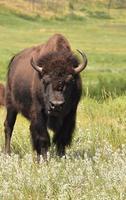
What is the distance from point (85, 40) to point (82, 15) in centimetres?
2489

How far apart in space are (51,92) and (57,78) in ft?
0.63

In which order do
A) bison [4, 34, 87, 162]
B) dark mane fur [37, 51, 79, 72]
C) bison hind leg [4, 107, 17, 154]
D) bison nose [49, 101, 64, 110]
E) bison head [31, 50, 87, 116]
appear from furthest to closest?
1. bison hind leg [4, 107, 17, 154]
2. dark mane fur [37, 51, 79, 72]
3. bison [4, 34, 87, 162]
4. bison head [31, 50, 87, 116]
5. bison nose [49, 101, 64, 110]

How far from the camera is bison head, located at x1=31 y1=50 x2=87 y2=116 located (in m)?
7.24

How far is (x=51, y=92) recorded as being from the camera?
7.29 m

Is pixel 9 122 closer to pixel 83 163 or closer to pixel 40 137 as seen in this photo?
pixel 40 137

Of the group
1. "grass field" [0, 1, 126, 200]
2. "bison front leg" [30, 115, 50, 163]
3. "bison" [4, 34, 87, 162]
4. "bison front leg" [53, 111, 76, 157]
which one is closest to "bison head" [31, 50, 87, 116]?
"bison" [4, 34, 87, 162]

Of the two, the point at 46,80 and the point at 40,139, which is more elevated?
the point at 46,80

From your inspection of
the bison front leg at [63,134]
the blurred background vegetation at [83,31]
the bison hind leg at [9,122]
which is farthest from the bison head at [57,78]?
the blurred background vegetation at [83,31]

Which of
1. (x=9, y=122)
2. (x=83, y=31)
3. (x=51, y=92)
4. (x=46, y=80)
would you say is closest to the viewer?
(x=51, y=92)

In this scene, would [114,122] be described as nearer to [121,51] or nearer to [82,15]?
[121,51]

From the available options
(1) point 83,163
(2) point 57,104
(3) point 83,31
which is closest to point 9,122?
(2) point 57,104

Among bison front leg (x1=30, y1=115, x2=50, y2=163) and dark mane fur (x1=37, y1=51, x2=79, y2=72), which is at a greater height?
dark mane fur (x1=37, y1=51, x2=79, y2=72)

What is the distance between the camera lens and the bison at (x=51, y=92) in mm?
7391

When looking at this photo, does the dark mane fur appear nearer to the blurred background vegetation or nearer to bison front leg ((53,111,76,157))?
bison front leg ((53,111,76,157))
